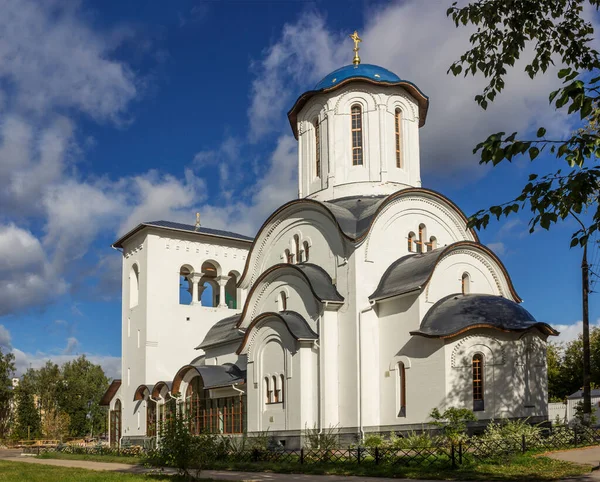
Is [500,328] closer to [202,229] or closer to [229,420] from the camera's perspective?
[229,420]

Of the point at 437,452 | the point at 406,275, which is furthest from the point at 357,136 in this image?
the point at 437,452

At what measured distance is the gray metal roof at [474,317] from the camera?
61.2 ft

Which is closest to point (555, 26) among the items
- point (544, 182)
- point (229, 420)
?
point (544, 182)

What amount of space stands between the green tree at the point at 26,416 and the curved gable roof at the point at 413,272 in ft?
119

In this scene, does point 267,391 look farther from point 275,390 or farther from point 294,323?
point 294,323

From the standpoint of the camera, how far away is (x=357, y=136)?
2488 cm

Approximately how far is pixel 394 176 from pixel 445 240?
293 centimetres

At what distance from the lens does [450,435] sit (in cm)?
1714

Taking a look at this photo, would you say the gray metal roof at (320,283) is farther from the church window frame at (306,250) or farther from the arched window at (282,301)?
the arched window at (282,301)

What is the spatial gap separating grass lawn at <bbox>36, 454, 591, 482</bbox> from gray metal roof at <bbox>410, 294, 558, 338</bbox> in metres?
4.29

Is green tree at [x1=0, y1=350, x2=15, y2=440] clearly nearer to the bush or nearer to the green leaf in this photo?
the bush

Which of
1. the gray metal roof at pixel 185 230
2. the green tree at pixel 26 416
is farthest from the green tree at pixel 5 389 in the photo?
the gray metal roof at pixel 185 230

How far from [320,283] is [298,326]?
4.85ft

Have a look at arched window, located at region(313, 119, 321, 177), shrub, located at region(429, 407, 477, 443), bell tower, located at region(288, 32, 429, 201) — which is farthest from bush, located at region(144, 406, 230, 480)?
arched window, located at region(313, 119, 321, 177)
